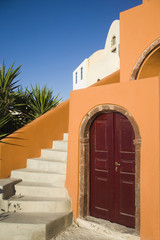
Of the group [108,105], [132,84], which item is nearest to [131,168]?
[108,105]

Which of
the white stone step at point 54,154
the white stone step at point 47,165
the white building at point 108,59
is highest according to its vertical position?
the white building at point 108,59

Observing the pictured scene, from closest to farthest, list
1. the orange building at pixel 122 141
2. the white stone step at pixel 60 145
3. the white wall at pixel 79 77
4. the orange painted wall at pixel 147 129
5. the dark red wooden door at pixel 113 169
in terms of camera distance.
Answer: the orange painted wall at pixel 147 129, the orange building at pixel 122 141, the dark red wooden door at pixel 113 169, the white stone step at pixel 60 145, the white wall at pixel 79 77

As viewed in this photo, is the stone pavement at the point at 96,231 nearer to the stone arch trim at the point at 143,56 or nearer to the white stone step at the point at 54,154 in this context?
the white stone step at the point at 54,154

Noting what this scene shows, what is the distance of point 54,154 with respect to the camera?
5.44m

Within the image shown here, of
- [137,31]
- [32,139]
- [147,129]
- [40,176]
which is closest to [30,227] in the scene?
[40,176]

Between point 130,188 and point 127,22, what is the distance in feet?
14.1

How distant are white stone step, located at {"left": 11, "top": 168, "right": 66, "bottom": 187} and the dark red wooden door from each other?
800mm

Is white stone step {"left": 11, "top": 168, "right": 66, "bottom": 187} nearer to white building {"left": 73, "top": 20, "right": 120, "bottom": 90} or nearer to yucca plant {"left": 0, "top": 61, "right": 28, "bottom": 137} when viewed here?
yucca plant {"left": 0, "top": 61, "right": 28, "bottom": 137}

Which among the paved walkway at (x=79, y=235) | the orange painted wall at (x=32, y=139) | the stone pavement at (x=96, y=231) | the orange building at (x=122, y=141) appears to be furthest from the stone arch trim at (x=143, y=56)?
the paved walkway at (x=79, y=235)

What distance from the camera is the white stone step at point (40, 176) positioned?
4.56 m

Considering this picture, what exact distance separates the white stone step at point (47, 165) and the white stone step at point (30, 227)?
125cm

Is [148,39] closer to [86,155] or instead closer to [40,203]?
[86,155]

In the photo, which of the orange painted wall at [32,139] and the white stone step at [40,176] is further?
the orange painted wall at [32,139]

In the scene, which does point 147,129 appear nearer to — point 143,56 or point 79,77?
point 143,56
